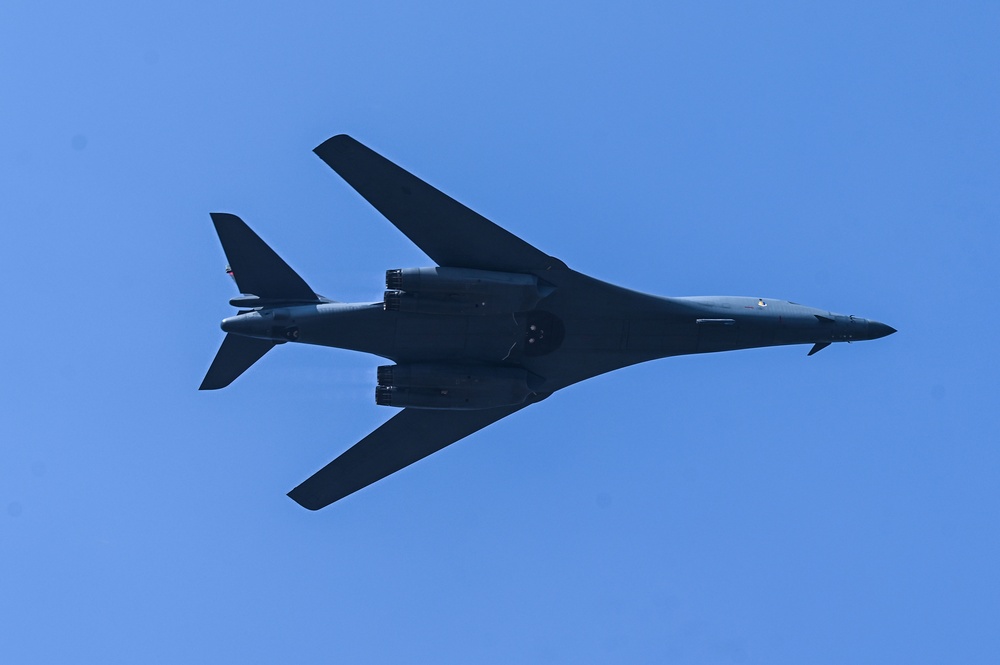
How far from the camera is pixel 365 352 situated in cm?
3312

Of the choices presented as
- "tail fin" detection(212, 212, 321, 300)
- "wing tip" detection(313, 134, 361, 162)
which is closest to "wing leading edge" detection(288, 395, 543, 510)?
"tail fin" detection(212, 212, 321, 300)

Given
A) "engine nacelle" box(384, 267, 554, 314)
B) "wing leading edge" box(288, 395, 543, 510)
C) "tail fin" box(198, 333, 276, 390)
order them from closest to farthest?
"engine nacelle" box(384, 267, 554, 314), "tail fin" box(198, 333, 276, 390), "wing leading edge" box(288, 395, 543, 510)

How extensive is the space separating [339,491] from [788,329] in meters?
14.7

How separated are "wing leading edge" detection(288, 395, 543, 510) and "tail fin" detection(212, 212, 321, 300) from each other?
5617mm

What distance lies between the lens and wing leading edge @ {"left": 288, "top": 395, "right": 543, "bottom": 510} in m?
35.9

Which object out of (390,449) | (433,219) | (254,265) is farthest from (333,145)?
(390,449)

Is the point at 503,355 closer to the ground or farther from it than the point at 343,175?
closer to the ground

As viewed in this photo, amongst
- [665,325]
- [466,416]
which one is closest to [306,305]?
[466,416]

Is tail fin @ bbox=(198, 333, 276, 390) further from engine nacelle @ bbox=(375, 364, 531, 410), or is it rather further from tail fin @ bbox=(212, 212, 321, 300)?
engine nacelle @ bbox=(375, 364, 531, 410)

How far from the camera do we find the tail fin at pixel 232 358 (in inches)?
1316

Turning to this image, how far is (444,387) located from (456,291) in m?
3.21

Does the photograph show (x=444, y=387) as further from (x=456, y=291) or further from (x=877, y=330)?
(x=877, y=330)

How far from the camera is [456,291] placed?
31016 mm

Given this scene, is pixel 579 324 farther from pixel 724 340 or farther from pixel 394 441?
pixel 394 441
